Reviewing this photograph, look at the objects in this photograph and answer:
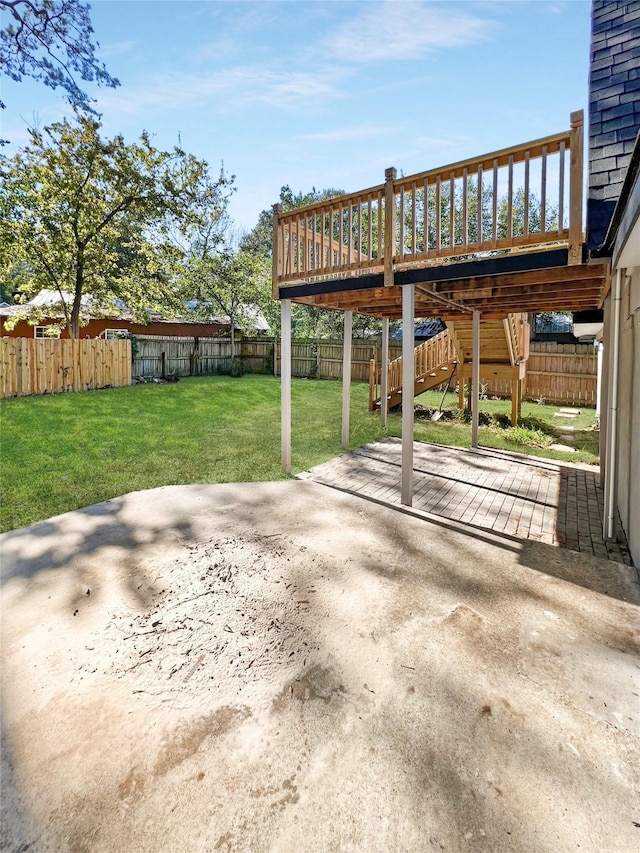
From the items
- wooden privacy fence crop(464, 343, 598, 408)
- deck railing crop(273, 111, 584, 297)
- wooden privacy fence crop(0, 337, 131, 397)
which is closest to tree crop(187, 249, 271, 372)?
wooden privacy fence crop(0, 337, 131, 397)

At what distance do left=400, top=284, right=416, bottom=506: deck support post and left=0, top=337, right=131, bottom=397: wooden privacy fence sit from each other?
10144mm

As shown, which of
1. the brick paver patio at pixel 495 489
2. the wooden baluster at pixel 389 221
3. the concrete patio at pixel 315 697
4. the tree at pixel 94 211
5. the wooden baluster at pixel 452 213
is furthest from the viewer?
the tree at pixel 94 211

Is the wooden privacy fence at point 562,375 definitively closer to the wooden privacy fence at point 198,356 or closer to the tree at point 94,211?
the wooden privacy fence at point 198,356

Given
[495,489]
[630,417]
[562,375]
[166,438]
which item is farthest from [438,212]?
[562,375]

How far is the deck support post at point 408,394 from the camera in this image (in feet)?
15.5

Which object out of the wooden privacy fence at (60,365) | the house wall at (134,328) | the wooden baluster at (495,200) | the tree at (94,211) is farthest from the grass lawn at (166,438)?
the house wall at (134,328)

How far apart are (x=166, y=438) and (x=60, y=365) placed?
5.99 m

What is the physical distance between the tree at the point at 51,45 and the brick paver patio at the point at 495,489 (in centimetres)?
803

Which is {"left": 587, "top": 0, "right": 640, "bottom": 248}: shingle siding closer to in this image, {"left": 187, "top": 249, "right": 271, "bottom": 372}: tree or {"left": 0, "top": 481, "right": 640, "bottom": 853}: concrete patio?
{"left": 0, "top": 481, "right": 640, "bottom": 853}: concrete patio

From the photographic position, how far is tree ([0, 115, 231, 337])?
40.7 feet

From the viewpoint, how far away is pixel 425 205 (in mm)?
4172

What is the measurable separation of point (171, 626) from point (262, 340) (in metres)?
18.7

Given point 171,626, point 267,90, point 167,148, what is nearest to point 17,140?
point 167,148

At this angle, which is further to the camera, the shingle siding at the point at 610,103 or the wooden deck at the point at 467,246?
the shingle siding at the point at 610,103
